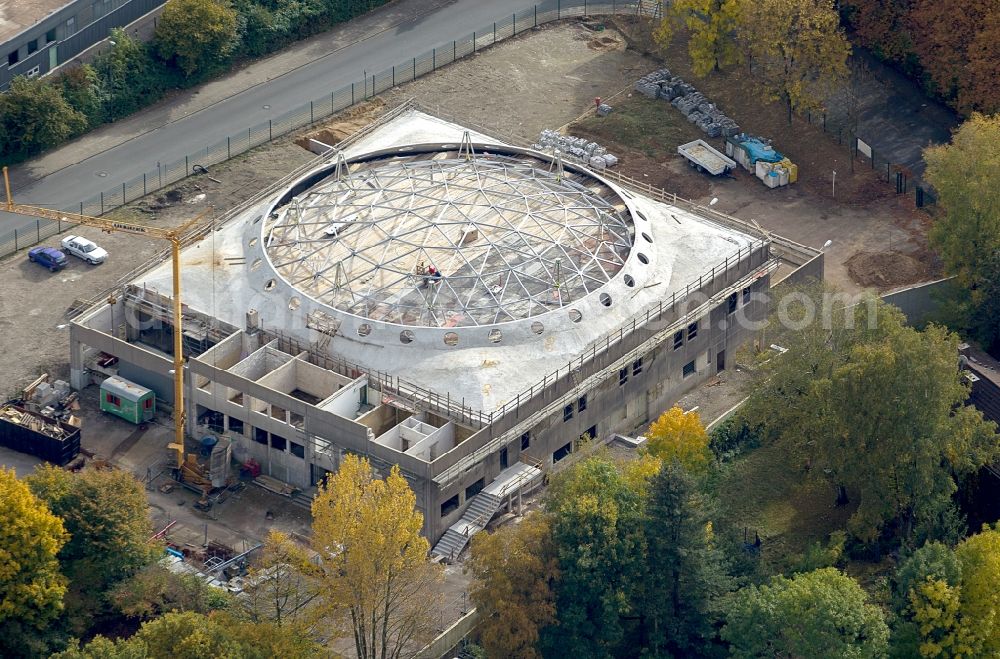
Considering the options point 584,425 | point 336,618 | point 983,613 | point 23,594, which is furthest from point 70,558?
point 983,613

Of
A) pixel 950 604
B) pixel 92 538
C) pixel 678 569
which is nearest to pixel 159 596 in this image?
pixel 92 538

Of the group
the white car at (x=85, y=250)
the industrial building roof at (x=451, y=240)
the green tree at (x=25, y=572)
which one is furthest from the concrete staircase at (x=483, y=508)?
the white car at (x=85, y=250)

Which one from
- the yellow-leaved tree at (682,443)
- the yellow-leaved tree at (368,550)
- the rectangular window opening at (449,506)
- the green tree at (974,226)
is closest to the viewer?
the yellow-leaved tree at (368,550)

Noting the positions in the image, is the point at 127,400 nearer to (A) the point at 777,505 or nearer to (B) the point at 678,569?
(B) the point at 678,569

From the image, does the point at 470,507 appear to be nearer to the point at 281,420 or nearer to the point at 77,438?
the point at 281,420

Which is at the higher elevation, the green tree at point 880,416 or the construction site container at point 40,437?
the green tree at point 880,416

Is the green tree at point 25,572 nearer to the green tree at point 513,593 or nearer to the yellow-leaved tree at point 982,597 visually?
the green tree at point 513,593

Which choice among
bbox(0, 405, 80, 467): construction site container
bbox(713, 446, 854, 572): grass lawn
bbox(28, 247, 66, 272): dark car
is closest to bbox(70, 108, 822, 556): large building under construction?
bbox(0, 405, 80, 467): construction site container
